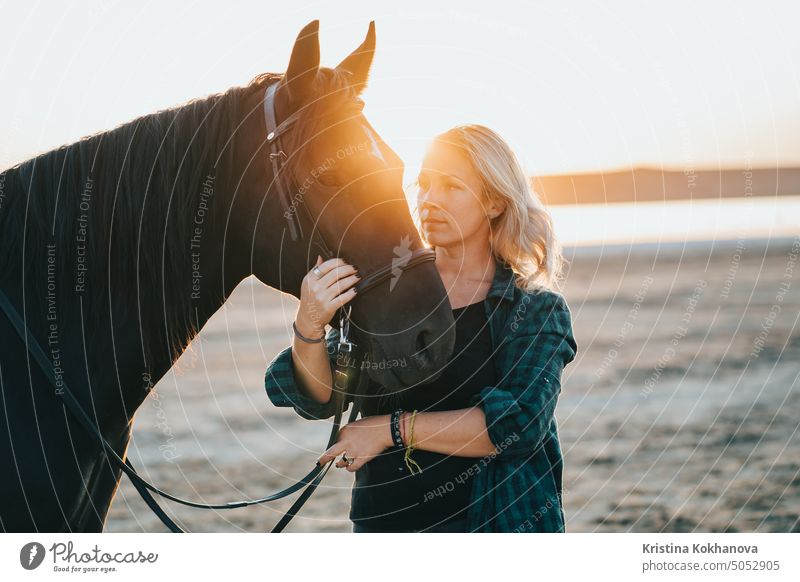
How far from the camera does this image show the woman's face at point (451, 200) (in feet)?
9.68

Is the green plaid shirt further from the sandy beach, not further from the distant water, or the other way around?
the distant water

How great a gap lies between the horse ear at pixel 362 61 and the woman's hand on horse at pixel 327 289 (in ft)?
2.34

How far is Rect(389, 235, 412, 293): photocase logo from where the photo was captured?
→ 2.47 metres

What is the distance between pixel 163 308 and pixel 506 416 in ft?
4.10

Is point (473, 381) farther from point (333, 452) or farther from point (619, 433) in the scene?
point (619, 433)

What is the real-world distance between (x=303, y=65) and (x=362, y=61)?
0.39 m

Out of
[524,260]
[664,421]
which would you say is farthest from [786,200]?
[524,260]

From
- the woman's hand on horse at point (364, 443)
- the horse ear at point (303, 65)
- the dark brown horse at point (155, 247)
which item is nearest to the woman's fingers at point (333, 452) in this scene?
the woman's hand on horse at point (364, 443)

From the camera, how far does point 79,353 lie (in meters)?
2.51

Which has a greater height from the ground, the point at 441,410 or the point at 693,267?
the point at 441,410

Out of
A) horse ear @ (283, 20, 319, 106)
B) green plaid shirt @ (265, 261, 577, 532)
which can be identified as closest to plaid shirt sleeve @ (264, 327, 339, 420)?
green plaid shirt @ (265, 261, 577, 532)

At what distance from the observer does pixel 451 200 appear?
9.67 feet

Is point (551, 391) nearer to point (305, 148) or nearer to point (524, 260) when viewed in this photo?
point (524, 260)
